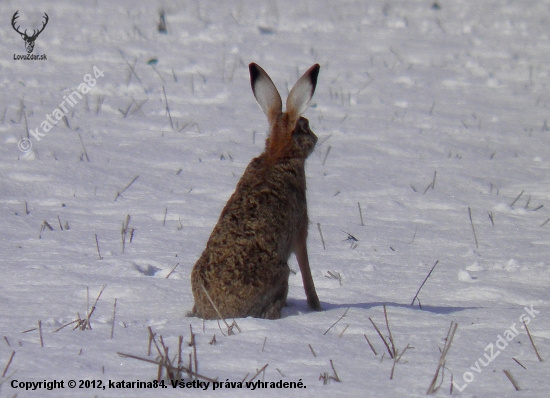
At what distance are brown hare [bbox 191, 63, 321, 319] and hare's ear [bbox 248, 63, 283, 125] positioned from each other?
3cm

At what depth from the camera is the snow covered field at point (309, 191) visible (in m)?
3.36

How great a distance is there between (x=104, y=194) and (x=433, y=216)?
111 inches

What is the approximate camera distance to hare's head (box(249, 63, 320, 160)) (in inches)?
190

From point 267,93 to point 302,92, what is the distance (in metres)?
0.25

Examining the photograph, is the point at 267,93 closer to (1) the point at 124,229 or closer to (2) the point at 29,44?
(1) the point at 124,229

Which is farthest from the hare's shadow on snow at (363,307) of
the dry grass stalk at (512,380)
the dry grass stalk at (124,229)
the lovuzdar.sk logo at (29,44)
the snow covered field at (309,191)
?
the lovuzdar.sk logo at (29,44)

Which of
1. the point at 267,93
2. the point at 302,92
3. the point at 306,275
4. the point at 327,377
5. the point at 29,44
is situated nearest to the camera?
the point at 327,377

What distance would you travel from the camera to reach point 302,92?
15.9ft

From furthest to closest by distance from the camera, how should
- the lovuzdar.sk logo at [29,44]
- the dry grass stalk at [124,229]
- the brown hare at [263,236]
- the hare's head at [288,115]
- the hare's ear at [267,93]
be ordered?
the lovuzdar.sk logo at [29,44] → the dry grass stalk at [124,229] → the hare's ear at [267,93] → the hare's head at [288,115] → the brown hare at [263,236]

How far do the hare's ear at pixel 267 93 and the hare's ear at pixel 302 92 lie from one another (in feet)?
0.29

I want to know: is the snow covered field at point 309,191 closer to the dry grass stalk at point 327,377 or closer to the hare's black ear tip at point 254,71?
the dry grass stalk at point 327,377

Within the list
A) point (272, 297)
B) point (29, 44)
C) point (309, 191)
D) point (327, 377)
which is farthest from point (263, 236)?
point (29, 44)

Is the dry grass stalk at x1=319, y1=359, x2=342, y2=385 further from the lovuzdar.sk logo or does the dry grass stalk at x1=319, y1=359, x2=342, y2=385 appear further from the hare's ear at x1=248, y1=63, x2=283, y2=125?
the lovuzdar.sk logo

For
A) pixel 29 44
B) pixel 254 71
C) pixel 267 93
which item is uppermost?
pixel 29 44
